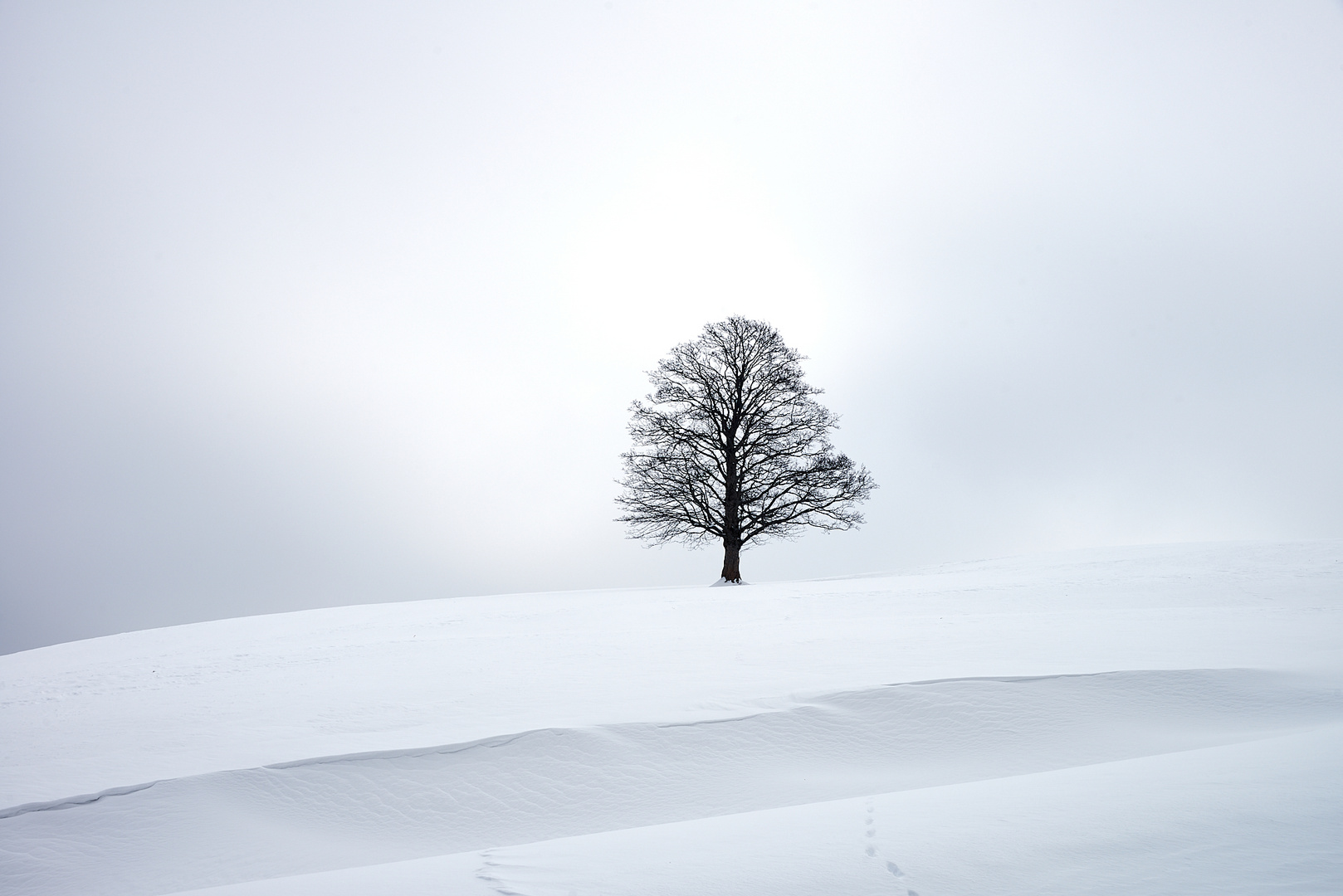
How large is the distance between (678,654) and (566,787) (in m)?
2.94

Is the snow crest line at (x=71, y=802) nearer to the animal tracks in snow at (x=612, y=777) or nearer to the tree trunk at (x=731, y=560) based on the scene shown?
the animal tracks in snow at (x=612, y=777)

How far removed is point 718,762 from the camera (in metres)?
4.39

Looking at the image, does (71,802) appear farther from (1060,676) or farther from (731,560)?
(731,560)

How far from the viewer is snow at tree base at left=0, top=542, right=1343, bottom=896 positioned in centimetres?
258

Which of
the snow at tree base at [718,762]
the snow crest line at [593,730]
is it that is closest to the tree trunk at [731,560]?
the snow at tree base at [718,762]

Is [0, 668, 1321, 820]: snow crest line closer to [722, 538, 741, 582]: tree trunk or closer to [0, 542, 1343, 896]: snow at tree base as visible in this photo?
[0, 542, 1343, 896]: snow at tree base

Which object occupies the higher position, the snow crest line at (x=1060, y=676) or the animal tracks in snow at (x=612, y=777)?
the snow crest line at (x=1060, y=676)

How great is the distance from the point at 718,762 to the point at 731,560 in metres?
13.9

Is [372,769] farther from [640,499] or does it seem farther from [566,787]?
[640,499]

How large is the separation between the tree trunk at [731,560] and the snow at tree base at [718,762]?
9.32 metres

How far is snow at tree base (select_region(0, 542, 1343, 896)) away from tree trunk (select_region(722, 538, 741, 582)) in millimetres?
9320

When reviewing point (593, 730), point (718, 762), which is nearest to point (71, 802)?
point (593, 730)

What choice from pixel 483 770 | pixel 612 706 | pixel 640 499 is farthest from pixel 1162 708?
pixel 640 499

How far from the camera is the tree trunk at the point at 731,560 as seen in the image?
18.2 metres
